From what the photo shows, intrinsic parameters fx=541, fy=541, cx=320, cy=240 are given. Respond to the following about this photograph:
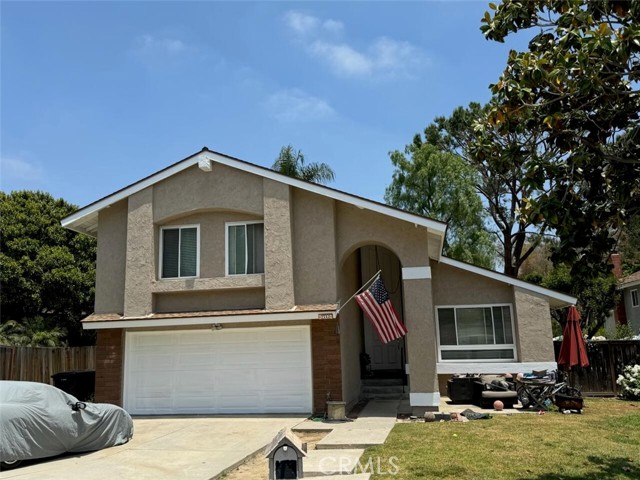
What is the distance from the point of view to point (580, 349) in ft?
47.8

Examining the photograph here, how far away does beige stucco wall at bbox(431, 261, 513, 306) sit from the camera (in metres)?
16.3

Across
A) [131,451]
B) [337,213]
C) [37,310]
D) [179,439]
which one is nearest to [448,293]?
[337,213]

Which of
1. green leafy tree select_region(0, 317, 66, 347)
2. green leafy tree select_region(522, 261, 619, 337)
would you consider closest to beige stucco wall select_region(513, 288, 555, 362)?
green leafy tree select_region(522, 261, 619, 337)

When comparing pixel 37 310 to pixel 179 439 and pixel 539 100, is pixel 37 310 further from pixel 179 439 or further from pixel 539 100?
pixel 539 100

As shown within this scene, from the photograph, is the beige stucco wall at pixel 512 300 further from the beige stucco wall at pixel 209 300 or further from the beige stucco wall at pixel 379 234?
the beige stucco wall at pixel 209 300

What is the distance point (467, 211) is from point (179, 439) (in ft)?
65.0

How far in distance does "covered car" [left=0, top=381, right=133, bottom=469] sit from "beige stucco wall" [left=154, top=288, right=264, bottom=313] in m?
4.77

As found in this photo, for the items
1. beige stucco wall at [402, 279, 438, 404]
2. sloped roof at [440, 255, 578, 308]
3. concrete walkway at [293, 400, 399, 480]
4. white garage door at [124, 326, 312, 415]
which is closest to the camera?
concrete walkway at [293, 400, 399, 480]

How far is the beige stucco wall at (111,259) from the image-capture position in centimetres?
1550

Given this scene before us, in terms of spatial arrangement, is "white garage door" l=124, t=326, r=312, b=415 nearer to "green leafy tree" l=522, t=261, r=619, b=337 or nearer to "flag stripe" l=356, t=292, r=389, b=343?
"flag stripe" l=356, t=292, r=389, b=343

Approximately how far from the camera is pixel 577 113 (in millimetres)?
7676

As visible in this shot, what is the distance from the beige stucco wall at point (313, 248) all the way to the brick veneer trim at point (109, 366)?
17.9 ft

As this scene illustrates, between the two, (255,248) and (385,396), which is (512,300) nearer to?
(385,396)

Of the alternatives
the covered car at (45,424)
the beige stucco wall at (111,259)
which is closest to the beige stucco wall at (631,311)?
the beige stucco wall at (111,259)
